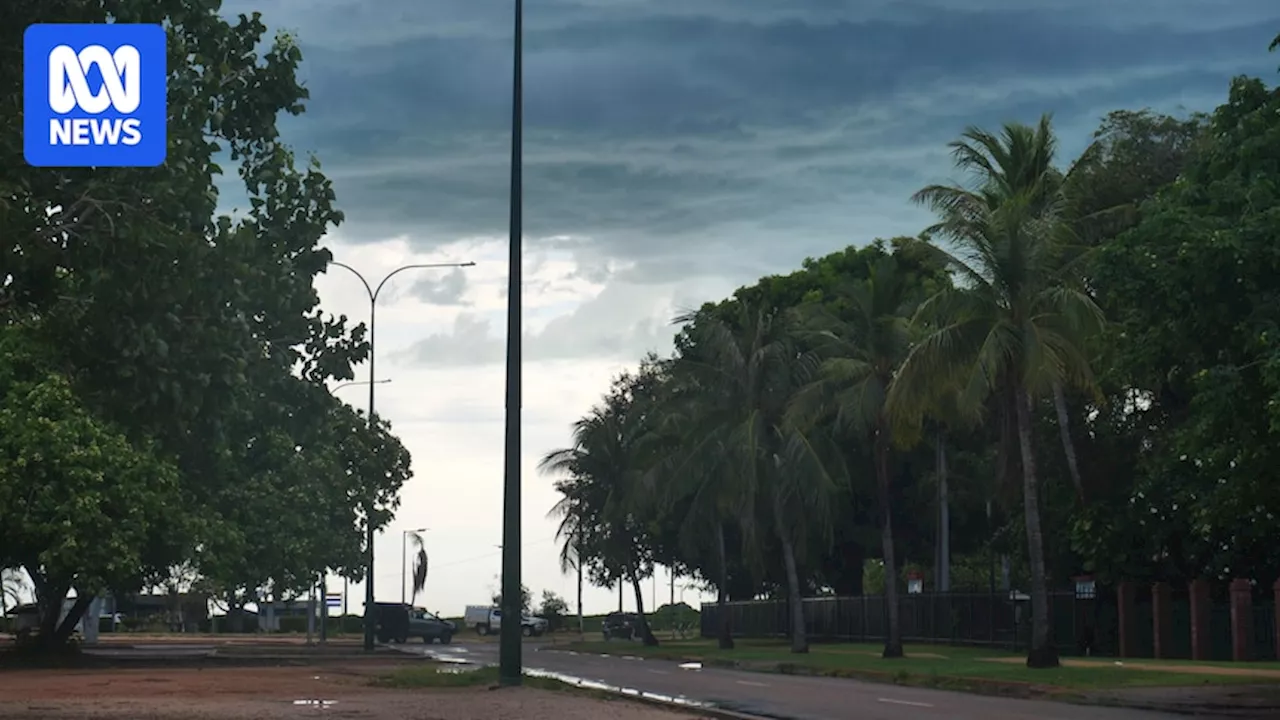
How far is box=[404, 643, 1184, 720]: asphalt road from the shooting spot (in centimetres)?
2356

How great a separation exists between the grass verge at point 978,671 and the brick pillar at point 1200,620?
1.44 m

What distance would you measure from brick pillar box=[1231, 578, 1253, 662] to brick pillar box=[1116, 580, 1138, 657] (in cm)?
436

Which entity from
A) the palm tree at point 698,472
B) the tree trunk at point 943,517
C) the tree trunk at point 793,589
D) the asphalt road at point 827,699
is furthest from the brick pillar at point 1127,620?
the palm tree at point 698,472

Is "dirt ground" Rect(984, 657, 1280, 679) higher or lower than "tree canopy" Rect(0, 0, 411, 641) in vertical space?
lower

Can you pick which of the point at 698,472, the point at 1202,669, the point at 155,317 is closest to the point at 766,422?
the point at 698,472

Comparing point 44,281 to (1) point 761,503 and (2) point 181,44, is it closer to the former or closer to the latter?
(2) point 181,44

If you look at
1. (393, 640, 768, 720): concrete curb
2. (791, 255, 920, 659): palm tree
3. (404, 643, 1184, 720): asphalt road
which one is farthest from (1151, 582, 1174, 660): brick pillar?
(393, 640, 768, 720): concrete curb

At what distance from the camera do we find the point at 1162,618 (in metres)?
44.7

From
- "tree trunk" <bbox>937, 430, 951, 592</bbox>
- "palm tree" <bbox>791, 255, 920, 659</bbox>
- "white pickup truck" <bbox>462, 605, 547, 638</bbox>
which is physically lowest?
"white pickup truck" <bbox>462, 605, 547, 638</bbox>

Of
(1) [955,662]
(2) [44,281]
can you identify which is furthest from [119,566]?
(2) [44,281]

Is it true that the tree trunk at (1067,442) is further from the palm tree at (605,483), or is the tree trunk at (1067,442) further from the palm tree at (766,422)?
the palm tree at (605,483)

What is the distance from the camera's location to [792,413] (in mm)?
49500

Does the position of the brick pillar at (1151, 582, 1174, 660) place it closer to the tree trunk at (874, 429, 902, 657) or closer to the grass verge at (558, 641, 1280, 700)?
the grass verge at (558, 641, 1280, 700)

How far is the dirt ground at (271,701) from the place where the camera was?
70.6 feet
